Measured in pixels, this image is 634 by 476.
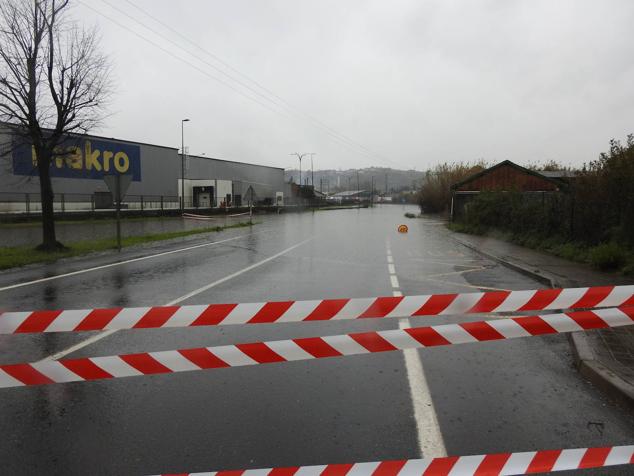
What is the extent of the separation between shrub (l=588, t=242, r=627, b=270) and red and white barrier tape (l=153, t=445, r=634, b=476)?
9086 millimetres

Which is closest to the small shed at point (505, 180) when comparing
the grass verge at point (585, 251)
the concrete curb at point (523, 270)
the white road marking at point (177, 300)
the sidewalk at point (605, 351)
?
the grass verge at point (585, 251)

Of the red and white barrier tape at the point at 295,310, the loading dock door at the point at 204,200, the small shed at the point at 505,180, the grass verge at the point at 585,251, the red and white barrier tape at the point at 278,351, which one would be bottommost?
the grass verge at the point at 585,251

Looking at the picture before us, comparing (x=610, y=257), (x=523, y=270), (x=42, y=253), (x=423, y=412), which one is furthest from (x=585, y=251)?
(x=42, y=253)

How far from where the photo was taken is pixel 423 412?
12.1 feet

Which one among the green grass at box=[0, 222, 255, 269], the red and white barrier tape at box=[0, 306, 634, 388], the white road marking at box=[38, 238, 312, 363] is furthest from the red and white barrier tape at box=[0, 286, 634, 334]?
the green grass at box=[0, 222, 255, 269]

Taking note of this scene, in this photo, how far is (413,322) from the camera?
6438 millimetres

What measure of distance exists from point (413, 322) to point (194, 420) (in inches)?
146

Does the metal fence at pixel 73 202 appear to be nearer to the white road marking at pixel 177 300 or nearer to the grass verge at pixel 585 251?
the white road marking at pixel 177 300

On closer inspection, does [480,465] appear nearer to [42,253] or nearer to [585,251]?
[585,251]

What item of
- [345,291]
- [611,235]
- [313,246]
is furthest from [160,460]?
[313,246]

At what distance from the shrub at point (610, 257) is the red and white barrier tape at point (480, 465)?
29.8 ft

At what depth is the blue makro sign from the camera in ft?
116

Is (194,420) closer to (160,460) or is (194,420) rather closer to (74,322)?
(160,460)

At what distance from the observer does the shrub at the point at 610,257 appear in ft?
34.8
